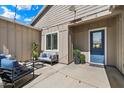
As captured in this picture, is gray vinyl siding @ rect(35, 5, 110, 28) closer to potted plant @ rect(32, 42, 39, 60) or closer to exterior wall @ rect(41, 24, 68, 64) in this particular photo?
exterior wall @ rect(41, 24, 68, 64)

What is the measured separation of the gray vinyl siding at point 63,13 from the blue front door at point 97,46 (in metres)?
1.30

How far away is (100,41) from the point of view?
19.1 feet

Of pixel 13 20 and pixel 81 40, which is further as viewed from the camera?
pixel 81 40

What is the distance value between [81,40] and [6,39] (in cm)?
465

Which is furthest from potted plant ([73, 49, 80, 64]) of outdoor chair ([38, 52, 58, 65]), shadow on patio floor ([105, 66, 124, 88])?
shadow on patio floor ([105, 66, 124, 88])

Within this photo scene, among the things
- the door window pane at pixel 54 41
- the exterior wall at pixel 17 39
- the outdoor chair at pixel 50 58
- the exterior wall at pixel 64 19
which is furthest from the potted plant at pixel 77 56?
the exterior wall at pixel 17 39

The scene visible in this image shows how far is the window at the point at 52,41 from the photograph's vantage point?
7.28 metres

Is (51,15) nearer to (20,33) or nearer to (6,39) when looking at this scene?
(20,33)

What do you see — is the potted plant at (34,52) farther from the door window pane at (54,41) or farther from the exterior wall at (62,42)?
the exterior wall at (62,42)

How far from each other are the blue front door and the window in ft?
8.33

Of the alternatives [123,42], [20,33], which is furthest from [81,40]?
[20,33]

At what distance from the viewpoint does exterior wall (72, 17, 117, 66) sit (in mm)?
5340
